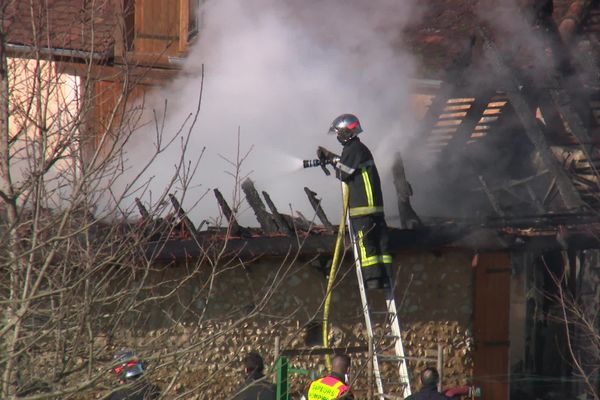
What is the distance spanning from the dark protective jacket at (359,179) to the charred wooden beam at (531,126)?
2.83m

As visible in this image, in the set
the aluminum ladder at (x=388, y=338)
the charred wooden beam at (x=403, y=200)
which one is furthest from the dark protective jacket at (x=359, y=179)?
the charred wooden beam at (x=403, y=200)

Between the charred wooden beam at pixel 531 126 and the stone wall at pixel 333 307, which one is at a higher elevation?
the charred wooden beam at pixel 531 126

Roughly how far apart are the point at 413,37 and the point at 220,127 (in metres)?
3.17

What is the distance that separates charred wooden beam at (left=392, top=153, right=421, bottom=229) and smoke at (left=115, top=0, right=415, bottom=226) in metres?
0.78

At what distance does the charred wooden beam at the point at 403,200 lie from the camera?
12117mm

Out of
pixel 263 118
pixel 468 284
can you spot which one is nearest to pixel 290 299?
pixel 468 284

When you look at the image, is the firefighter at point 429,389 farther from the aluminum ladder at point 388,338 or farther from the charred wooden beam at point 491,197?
the charred wooden beam at point 491,197

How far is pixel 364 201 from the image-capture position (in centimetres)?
1102

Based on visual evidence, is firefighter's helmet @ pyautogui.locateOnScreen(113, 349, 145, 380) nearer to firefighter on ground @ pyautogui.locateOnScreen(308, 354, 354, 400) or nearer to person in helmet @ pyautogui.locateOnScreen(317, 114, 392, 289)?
firefighter on ground @ pyautogui.locateOnScreen(308, 354, 354, 400)

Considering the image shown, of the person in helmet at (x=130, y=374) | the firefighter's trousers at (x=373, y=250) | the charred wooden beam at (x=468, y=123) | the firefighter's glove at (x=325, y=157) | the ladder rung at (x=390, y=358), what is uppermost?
the charred wooden beam at (x=468, y=123)

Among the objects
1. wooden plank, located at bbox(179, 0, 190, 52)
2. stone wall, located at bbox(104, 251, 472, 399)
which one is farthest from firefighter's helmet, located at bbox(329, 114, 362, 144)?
wooden plank, located at bbox(179, 0, 190, 52)

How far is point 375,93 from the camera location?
48.2 feet

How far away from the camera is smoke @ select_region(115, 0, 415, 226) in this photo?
44.5 ft

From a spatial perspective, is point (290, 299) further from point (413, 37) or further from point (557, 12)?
point (557, 12)
